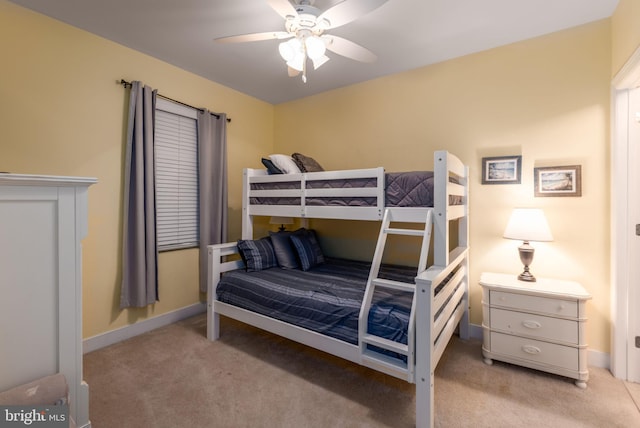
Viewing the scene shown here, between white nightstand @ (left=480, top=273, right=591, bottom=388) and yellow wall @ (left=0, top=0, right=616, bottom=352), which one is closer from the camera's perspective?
white nightstand @ (left=480, top=273, right=591, bottom=388)

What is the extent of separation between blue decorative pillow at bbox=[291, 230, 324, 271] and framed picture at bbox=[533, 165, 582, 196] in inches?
80.3

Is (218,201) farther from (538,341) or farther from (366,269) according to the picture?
(538,341)

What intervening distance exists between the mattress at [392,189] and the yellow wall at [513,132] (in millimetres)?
952

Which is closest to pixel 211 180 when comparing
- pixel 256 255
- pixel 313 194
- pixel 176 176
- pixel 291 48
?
pixel 176 176

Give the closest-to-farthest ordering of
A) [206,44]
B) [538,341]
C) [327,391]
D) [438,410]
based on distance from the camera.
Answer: [438,410] → [327,391] → [538,341] → [206,44]

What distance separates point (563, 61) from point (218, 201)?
346 cm

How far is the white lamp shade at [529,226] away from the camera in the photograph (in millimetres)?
2143

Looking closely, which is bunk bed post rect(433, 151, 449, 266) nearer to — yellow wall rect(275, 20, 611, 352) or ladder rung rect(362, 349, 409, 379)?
ladder rung rect(362, 349, 409, 379)

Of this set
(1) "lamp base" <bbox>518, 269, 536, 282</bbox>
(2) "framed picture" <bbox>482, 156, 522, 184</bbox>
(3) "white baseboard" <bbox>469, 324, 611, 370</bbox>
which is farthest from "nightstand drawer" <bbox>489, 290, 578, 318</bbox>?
(2) "framed picture" <bbox>482, 156, 522, 184</bbox>

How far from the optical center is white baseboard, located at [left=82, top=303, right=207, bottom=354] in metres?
2.44

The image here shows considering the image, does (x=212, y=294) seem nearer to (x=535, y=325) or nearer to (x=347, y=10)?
(x=347, y=10)

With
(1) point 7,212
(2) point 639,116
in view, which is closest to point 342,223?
(2) point 639,116

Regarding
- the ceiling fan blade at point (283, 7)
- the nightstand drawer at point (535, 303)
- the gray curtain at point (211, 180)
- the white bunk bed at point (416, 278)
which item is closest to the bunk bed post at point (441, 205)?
the white bunk bed at point (416, 278)

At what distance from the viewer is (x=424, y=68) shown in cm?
296
